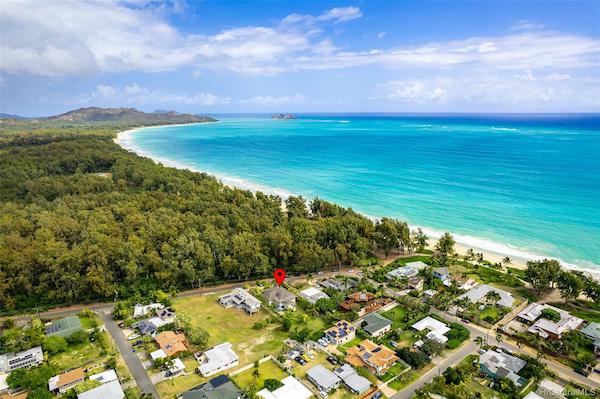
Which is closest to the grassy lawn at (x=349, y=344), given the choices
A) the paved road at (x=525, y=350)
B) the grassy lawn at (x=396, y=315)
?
the grassy lawn at (x=396, y=315)

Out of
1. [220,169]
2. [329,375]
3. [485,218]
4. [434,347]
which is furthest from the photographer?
[220,169]

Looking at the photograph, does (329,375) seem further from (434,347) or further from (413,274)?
(413,274)

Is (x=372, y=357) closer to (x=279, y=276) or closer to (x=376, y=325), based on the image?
(x=376, y=325)

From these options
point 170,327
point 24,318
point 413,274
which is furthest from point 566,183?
point 24,318

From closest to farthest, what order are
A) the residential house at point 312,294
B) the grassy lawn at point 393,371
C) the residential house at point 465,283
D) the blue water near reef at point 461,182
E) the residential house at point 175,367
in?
the grassy lawn at point 393,371
the residential house at point 175,367
the residential house at point 312,294
the residential house at point 465,283
the blue water near reef at point 461,182

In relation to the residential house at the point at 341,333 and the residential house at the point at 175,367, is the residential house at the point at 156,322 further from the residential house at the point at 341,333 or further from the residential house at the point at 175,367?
the residential house at the point at 341,333

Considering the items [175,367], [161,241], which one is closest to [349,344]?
[175,367]
